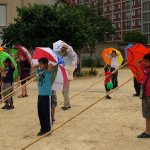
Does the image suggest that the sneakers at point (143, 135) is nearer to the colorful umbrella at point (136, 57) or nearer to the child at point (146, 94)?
the child at point (146, 94)

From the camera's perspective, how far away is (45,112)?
8352 millimetres

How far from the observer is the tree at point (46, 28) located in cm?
2398

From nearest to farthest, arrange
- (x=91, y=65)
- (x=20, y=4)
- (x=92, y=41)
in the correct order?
1. (x=92, y=41)
2. (x=20, y=4)
3. (x=91, y=65)

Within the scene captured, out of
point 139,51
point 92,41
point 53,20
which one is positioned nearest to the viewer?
point 139,51

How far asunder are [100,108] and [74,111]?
91cm

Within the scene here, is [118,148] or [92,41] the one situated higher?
[92,41]

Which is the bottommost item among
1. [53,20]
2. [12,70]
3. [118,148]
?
[118,148]

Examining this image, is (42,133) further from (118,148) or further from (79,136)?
(118,148)

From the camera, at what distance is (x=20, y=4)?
31859mm

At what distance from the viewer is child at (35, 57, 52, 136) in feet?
27.3

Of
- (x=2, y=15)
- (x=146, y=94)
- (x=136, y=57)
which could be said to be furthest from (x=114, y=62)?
(x=2, y=15)

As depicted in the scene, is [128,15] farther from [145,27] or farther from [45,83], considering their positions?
[45,83]

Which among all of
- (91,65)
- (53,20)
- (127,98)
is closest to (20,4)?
(53,20)

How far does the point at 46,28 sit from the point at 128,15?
3457 inches
